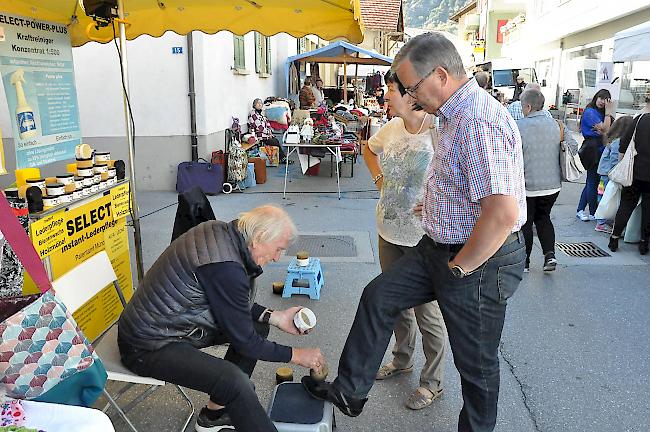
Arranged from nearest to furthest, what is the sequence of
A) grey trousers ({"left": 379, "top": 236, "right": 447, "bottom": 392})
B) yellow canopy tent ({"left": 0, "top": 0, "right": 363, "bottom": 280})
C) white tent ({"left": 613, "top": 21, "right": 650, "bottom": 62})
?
grey trousers ({"left": 379, "top": 236, "right": 447, "bottom": 392}) → yellow canopy tent ({"left": 0, "top": 0, "right": 363, "bottom": 280}) → white tent ({"left": 613, "top": 21, "right": 650, "bottom": 62})

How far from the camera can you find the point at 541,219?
16.1ft

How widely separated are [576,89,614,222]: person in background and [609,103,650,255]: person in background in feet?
3.34

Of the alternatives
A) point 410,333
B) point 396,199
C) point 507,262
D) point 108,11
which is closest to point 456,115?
point 507,262

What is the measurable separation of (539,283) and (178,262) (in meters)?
3.61

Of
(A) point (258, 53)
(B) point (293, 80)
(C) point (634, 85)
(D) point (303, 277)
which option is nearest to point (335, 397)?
(D) point (303, 277)

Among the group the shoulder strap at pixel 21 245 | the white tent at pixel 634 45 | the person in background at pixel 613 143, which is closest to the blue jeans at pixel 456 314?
the shoulder strap at pixel 21 245

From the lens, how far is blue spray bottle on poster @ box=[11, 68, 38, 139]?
3719 mm

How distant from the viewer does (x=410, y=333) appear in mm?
3129

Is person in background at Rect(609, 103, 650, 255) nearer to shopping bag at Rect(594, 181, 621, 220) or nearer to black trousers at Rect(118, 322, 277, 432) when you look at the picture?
shopping bag at Rect(594, 181, 621, 220)

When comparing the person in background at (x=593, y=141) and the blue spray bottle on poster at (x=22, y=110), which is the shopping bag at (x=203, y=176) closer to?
the blue spray bottle on poster at (x=22, y=110)

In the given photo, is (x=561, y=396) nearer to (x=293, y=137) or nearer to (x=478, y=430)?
(x=478, y=430)

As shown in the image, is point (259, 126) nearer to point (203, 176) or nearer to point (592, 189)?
point (203, 176)

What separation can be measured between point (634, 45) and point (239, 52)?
Result: 6.77 m

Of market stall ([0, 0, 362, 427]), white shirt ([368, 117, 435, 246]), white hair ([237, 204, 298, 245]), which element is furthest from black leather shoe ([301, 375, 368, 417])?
market stall ([0, 0, 362, 427])
